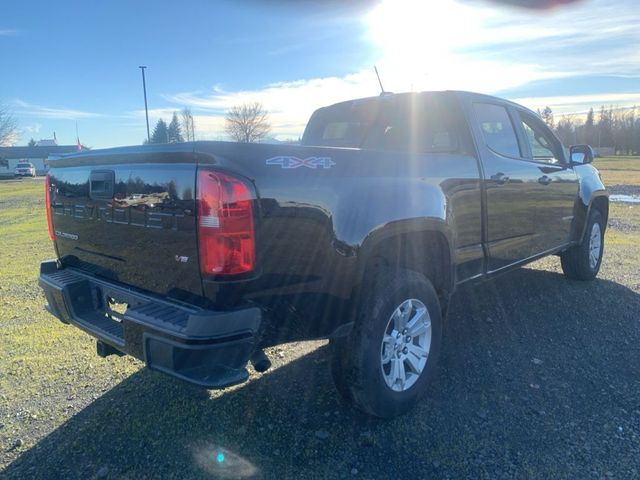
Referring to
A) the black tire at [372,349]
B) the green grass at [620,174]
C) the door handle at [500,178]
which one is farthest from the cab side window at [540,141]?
the green grass at [620,174]

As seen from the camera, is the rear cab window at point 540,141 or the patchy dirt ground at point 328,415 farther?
the rear cab window at point 540,141

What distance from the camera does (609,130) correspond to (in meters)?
76.9

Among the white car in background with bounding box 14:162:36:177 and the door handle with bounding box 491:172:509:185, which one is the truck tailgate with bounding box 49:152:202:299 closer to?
the door handle with bounding box 491:172:509:185

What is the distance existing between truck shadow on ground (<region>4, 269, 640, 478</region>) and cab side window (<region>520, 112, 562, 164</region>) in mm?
1880

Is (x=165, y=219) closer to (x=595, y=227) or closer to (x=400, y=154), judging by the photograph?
(x=400, y=154)

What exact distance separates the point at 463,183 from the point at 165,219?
2147mm

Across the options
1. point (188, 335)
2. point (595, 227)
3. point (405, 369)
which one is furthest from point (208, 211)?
point (595, 227)

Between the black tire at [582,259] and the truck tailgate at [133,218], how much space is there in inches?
193

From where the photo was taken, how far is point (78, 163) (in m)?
2.97

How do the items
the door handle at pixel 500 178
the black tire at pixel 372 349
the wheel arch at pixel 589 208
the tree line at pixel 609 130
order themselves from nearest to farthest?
1. the black tire at pixel 372 349
2. the door handle at pixel 500 178
3. the wheel arch at pixel 589 208
4. the tree line at pixel 609 130

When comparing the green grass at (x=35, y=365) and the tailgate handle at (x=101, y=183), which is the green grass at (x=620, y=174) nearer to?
the green grass at (x=35, y=365)

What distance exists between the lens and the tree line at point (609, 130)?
235ft

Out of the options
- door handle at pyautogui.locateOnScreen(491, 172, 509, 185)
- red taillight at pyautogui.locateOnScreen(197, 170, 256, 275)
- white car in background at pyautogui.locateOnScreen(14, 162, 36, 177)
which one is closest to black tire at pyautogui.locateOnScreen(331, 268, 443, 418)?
red taillight at pyautogui.locateOnScreen(197, 170, 256, 275)

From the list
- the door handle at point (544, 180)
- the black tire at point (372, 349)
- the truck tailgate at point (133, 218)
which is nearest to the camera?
the truck tailgate at point (133, 218)
